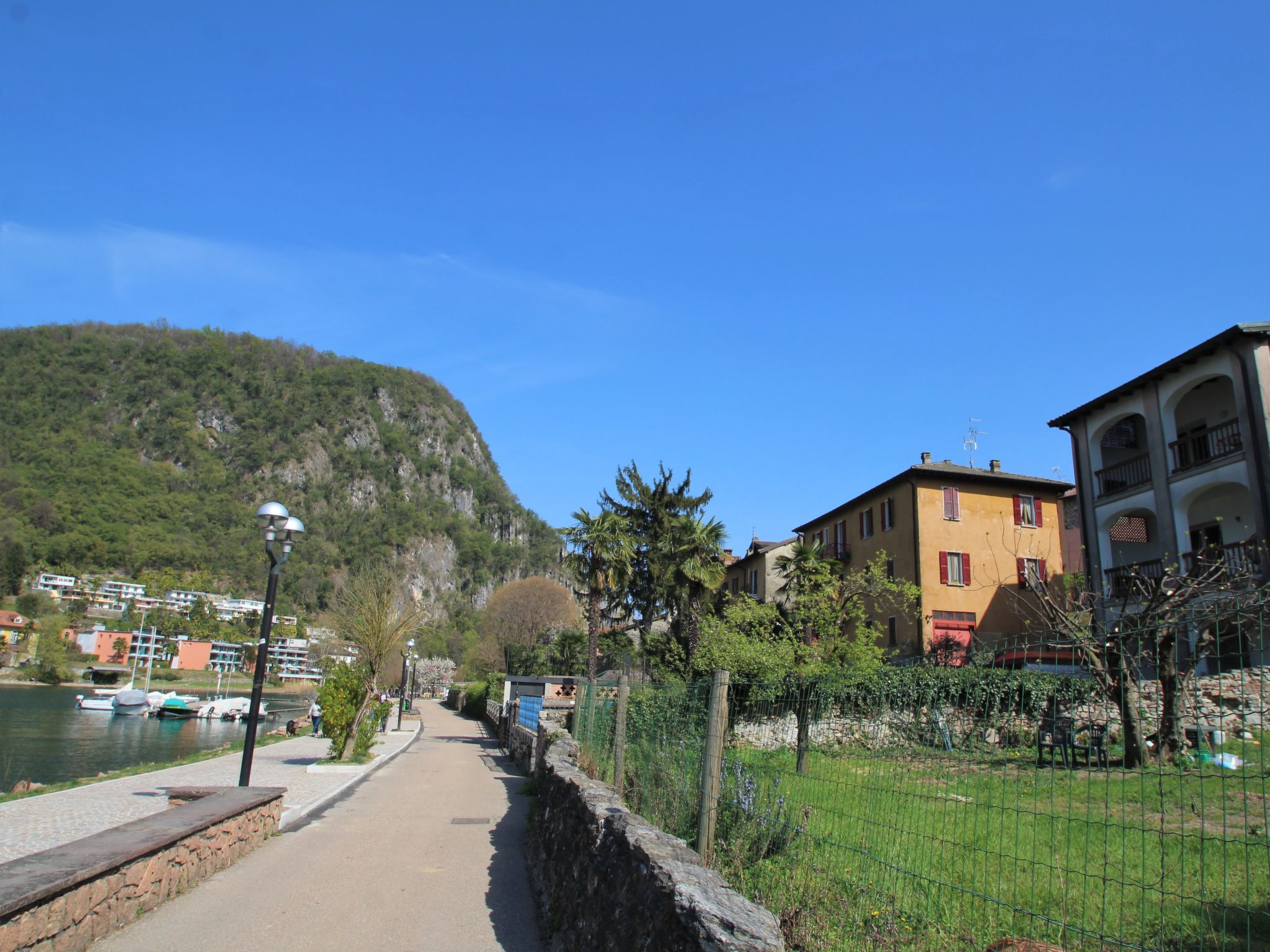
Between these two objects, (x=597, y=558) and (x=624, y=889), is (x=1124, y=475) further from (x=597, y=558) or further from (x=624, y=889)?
(x=624, y=889)

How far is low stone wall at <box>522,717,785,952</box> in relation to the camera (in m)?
3.11

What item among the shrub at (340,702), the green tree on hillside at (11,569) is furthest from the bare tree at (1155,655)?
the green tree on hillside at (11,569)

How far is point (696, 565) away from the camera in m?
32.3

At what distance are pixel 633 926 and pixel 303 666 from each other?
161 m

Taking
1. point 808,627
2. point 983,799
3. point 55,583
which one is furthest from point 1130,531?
point 55,583

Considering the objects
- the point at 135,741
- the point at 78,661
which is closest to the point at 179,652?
the point at 78,661

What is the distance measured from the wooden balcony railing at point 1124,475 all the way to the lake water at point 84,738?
30.7m

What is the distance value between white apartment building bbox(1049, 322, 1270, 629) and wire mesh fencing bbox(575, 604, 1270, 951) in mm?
17102

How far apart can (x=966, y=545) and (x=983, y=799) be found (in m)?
30.3

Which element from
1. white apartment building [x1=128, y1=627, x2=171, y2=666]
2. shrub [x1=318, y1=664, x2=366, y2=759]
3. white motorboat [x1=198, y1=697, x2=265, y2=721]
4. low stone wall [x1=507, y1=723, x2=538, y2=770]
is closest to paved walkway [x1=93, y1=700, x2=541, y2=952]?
low stone wall [x1=507, y1=723, x2=538, y2=770]

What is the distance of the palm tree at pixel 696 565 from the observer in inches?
1271

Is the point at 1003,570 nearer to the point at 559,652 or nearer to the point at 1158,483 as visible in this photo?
the point at 1158,483

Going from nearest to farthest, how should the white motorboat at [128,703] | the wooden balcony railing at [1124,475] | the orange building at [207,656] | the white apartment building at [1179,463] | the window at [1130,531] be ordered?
the white apartment building at [1179,463]
the wooden balcony railing at [1124,475]
the window at [1130,531]
the white motorboat at [128,703]
the orange building at [207,656]

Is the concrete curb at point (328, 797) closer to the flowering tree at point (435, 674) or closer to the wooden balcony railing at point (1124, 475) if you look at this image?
the wooden balcony railing at point (1124, 475)
